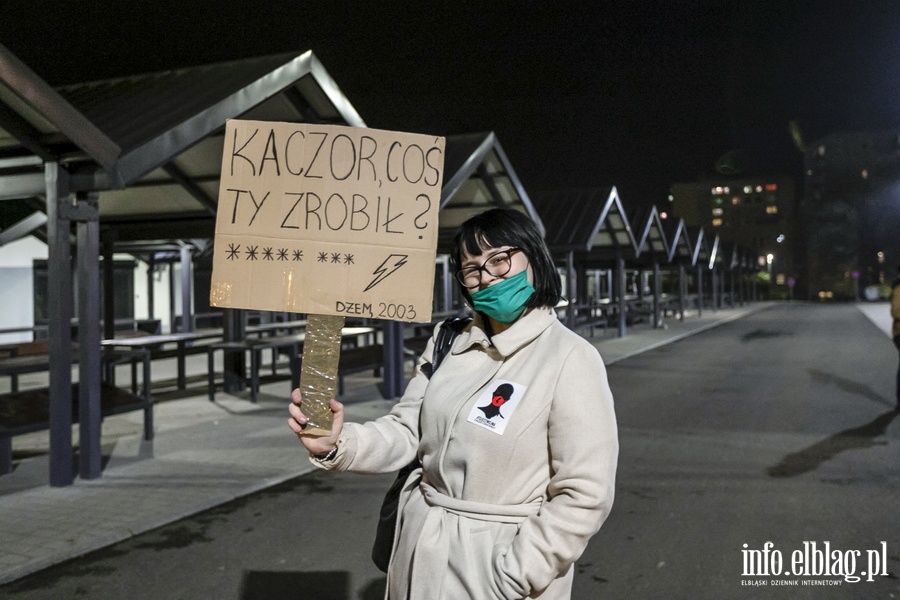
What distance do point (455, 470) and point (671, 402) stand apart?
31.3ft

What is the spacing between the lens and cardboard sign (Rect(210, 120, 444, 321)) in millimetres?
2201

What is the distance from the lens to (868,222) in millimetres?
95812

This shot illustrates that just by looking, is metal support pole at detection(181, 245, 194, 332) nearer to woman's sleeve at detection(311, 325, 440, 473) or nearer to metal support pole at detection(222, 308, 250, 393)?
metal support pole at detection(222, 308, 250, 393)

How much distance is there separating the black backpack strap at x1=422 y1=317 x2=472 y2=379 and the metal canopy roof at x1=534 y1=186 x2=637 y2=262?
56.7ft

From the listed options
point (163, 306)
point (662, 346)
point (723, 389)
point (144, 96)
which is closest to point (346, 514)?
point (144, 96)

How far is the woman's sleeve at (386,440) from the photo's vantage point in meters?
2.20

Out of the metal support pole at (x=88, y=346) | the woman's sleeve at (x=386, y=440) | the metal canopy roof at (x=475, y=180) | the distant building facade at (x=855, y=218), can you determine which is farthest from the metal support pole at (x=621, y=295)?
the distant building facade at (x=855, y=218)

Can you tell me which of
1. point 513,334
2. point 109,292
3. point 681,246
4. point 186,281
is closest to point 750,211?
point 681,246

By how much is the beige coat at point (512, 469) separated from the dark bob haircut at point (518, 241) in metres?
0.06

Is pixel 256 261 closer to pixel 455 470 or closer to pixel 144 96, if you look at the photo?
pixel 455 470

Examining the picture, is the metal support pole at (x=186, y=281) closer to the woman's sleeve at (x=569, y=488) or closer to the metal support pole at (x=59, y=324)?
the metal support pole at (x=59, y=324)

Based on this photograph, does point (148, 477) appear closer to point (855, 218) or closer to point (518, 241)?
point (518, 241)

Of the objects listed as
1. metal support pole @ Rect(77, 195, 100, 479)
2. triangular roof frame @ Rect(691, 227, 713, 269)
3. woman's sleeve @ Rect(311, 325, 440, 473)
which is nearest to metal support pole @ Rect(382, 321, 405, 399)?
metal support pole @ Rect(77, 195, 100, 479)

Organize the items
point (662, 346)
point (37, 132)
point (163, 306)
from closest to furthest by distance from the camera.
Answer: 1. point (37, 132)
2. point (662, 346)
3. point (163, 306)
